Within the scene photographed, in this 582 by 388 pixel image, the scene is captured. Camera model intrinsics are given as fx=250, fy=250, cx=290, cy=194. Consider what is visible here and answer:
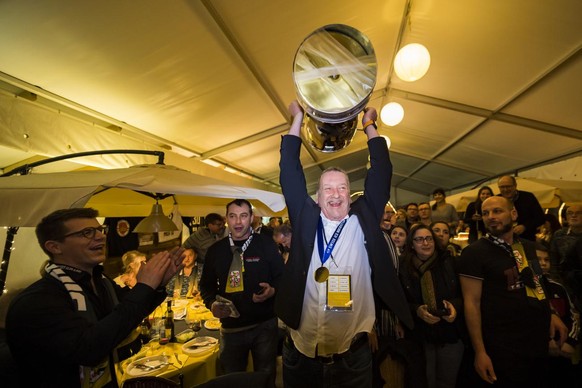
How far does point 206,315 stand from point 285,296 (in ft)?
7.31

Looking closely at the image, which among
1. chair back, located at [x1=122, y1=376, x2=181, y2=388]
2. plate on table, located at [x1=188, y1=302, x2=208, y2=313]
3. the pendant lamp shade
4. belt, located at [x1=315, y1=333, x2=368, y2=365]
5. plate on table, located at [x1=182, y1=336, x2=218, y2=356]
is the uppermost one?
the pendant lamp shade

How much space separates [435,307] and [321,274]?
5.64 ft

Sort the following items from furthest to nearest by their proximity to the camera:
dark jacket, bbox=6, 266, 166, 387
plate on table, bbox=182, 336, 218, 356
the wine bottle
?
the wine bottle
plate on table, bbox=182, 336, 218, 356
dark jacket, bbox=6, 266, 166, 387

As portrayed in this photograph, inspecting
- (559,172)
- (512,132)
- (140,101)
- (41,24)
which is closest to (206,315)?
(140,101)

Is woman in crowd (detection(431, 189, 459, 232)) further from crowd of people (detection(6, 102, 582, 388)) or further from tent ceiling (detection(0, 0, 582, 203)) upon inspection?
tent ceiling (detection(0, 0, 582, 203))

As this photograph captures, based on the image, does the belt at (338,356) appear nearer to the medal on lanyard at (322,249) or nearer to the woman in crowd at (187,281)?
the medal on lanyard at (322,249)

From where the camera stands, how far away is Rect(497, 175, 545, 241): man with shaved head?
324 centimetres

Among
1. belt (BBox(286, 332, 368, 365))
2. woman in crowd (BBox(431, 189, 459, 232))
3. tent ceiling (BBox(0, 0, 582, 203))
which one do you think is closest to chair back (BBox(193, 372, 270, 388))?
belt (BBox(286, 332, 368, 365))

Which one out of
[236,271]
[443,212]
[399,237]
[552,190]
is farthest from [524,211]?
[236,271]

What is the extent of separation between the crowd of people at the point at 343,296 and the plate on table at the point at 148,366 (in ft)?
1.07

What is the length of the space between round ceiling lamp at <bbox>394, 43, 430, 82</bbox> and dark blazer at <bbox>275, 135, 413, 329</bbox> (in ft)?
6.77

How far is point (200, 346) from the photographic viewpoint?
239 centimetres

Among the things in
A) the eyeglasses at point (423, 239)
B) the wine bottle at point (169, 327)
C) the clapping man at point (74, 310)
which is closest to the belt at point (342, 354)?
the clapping man at point (74, 310)

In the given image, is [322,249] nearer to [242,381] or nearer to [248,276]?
[242,381]
